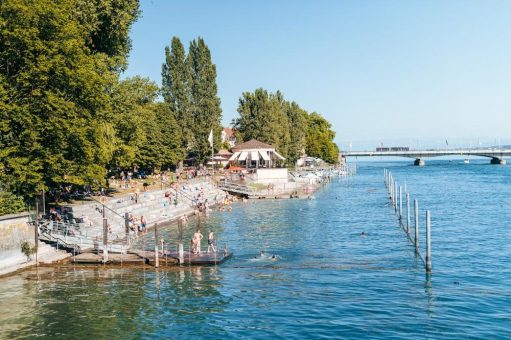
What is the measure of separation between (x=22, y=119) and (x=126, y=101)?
15.1 m

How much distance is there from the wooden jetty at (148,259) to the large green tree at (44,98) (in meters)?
5.16

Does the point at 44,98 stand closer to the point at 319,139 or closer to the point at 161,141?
the point at 161,141

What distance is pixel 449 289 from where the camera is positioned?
1085 inches

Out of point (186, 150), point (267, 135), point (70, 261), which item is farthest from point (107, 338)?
point (267, 135)

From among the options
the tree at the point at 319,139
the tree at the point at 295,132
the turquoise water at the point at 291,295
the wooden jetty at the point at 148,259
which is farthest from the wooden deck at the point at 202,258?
the tree at the point at 319,139

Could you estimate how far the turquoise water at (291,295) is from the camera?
22.0 meters

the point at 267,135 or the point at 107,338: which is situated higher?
the point at 267,135

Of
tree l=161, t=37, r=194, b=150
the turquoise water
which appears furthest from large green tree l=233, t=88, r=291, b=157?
the turquoise water

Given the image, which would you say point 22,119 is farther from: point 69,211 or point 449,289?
point 449,289

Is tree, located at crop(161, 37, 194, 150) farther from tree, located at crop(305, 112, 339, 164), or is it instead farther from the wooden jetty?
tree, located at crop(305, 112, 339, 164)

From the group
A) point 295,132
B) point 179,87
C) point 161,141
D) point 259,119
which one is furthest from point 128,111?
point 295,132

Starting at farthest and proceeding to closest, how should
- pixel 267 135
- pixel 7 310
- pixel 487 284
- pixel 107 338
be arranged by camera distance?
pixel 267 135
pixel 487 284
pixel 7 310
pixel 107 338

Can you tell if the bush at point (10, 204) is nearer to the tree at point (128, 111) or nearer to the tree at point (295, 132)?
the tree at point (128, 111)

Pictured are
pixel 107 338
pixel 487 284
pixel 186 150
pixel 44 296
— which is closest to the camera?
pixel 107 338
